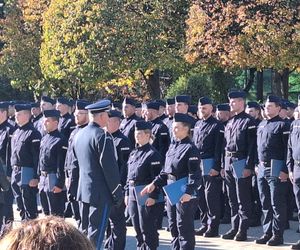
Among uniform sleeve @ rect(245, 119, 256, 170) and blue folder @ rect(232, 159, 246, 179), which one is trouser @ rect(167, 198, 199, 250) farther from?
uniform sleeve @ rect(245, 119, 256, 170)

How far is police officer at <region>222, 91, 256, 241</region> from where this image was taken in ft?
29.4

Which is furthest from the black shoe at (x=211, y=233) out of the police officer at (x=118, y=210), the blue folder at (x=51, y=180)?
the blue folder at (x=51, y=180)

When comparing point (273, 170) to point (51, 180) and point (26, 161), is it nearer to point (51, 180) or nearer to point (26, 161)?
point (51, 180)

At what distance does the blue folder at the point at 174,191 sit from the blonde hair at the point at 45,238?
5.42 meters

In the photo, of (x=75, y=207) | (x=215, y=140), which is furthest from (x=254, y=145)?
(x=75, y=207)

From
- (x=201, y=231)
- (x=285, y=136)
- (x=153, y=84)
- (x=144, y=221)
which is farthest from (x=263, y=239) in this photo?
(x=153, y=84)

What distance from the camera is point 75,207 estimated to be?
9.37 metres

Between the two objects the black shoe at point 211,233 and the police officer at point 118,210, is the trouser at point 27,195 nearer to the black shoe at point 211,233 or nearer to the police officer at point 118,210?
the police officer at point 118,210

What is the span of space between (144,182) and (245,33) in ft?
38.5

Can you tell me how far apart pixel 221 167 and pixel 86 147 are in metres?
2.99

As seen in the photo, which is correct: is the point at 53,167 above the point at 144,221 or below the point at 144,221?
above

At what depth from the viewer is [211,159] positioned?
9438mm

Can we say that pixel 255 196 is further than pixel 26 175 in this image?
Yes

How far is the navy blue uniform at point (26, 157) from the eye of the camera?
9.78 meters
